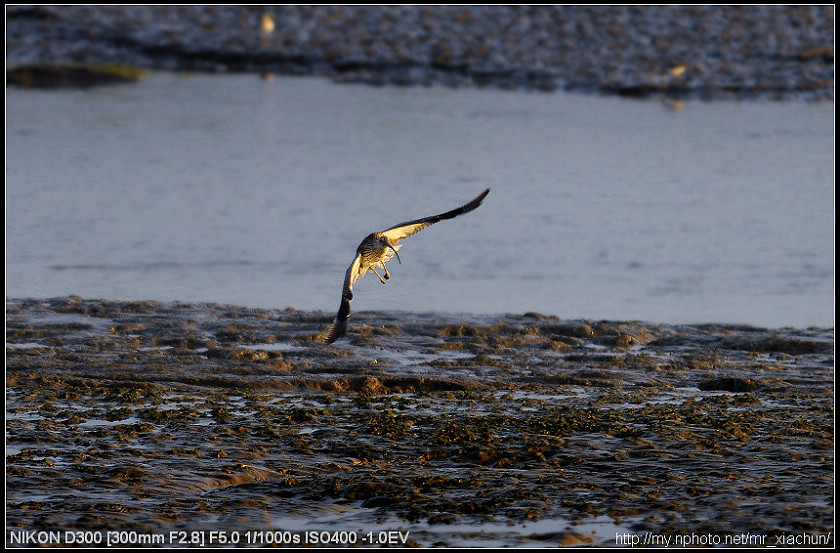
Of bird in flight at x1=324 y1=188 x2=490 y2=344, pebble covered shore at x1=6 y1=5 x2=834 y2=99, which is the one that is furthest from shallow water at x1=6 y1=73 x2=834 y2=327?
bird in flight at x1=324 y1=188 x2=490 y2=344

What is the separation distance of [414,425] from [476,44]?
1908cm

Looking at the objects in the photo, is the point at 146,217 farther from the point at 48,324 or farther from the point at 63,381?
the point at 63,381

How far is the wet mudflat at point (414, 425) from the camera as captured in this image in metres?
Answer: 6.07

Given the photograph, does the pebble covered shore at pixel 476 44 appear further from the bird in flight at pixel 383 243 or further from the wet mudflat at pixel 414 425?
the bird in flight at pixel 383 243

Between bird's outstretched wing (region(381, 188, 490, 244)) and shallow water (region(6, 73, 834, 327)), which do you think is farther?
shallow water (region(6, 73, 834, 327))

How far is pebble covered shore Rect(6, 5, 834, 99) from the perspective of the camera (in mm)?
23984

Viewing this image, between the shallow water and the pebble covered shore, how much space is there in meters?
1.43

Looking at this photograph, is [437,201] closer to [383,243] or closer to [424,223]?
[383,243]

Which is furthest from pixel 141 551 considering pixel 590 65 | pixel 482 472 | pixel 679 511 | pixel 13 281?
pixel 590 65

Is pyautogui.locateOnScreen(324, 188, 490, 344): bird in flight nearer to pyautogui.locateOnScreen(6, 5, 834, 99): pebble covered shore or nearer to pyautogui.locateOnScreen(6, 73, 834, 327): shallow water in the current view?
pyautogui.locateOnScreen(6, 73, 834, 327): shallow water

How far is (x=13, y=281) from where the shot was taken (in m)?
11.3

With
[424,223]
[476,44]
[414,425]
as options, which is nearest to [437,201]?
[414,425]

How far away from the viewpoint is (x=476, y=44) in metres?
25.9

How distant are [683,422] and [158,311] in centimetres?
440
